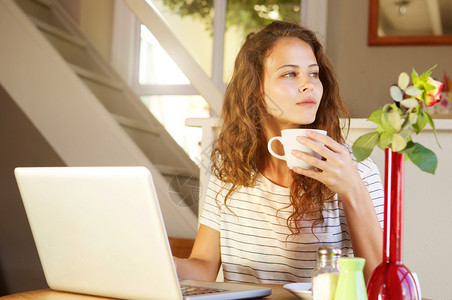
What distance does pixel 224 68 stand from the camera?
4301 mm

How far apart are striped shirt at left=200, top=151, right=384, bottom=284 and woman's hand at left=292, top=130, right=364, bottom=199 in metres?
0.37

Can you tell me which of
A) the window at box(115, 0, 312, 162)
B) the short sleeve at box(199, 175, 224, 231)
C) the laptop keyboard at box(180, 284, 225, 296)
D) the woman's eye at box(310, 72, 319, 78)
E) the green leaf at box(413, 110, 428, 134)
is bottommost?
the laptop keyboard at box(180, 284, 225, 296)

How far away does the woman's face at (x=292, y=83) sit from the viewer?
1.54 m

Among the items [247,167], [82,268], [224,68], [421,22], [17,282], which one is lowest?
[17,282]

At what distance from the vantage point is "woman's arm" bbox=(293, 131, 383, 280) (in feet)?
3.66

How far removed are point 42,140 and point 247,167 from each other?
228cm

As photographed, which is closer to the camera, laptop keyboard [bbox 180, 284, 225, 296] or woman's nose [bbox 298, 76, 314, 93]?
laptop keyboard [bbox 180, 284, 225, 296]

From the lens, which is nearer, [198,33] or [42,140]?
[42,140]

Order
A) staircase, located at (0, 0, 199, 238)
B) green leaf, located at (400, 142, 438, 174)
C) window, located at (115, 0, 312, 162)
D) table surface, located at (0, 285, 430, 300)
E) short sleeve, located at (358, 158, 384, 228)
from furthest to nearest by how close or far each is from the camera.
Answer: window, located at (115, 0, 312, 162) < staircase, located at (0, 0, 199, 238) < short sleeve, located at (358, 158, 384, 228) < table surface, located at (0, 285, 430, 300) < green leaf, located at (400, 142, 438, 174)

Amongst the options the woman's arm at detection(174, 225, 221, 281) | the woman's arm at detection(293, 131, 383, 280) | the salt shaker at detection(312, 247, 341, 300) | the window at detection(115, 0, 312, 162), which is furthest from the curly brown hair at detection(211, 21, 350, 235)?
the window at detection(115, 0, 312, 162)

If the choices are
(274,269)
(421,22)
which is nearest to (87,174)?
(274,269)

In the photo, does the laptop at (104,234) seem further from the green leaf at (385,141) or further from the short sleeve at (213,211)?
the short sleeve at (213,211)

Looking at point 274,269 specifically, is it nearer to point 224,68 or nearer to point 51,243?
point 51,243

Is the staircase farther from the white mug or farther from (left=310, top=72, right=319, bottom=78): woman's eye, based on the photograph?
the white mug
